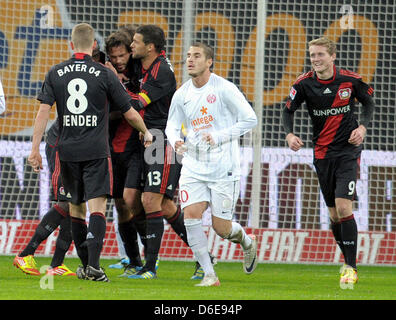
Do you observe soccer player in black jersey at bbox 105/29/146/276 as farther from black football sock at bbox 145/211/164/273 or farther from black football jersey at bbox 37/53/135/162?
black football jersey at bbox 37/53/135/162

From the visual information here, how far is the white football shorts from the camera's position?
6.92 m

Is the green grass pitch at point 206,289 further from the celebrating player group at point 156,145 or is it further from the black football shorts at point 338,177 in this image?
the black football shorts at point 338,177

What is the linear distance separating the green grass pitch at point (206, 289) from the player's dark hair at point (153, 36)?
202 cm

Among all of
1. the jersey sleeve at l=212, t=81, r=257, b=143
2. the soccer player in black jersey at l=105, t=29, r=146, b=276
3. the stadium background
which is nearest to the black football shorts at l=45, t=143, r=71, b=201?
the soccer player in black jersey at l=105, t=29, r=146, b=276

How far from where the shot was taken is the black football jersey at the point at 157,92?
7590 millimetres

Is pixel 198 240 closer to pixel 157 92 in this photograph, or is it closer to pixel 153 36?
pixel 157 92

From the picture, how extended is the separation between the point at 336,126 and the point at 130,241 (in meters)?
2.15

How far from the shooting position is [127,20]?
11.6 meters

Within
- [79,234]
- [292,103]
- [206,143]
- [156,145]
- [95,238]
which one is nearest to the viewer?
[95,238]

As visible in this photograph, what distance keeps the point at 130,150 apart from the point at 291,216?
12.2ft

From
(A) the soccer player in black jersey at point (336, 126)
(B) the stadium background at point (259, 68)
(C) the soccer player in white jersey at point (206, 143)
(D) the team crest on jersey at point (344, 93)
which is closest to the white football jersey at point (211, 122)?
(C) the soccer player in white jersey at point (206, 143)

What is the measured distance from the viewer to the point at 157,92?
24.9 ft

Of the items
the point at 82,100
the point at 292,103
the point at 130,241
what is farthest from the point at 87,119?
the point at 292,103

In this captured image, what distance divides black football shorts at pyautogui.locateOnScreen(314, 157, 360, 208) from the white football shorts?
1.03 metres
